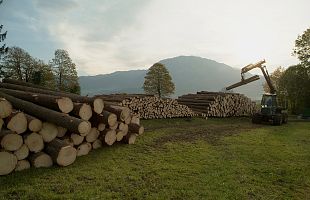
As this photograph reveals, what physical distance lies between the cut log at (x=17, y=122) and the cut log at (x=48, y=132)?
576 millimetres

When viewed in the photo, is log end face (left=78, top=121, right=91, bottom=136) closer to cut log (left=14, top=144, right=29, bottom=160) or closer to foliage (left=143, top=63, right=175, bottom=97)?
cut log (left=14, top=144, right=29, bottom=160)

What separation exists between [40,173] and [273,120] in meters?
18.8

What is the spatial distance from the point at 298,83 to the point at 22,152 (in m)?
34.6

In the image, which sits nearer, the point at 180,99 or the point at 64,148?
the point at 64,148

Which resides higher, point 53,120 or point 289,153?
point 53,120

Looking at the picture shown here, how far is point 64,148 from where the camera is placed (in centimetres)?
893

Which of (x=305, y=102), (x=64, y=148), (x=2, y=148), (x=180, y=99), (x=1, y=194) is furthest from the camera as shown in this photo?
(x=305, y=102)

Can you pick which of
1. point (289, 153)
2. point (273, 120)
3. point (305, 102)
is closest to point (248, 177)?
point (289, 153)

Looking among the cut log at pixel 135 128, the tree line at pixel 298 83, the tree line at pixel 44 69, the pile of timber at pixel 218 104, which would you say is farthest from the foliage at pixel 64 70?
the cut log at pixel 135 128

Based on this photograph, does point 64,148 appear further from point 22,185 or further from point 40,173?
point 22,185

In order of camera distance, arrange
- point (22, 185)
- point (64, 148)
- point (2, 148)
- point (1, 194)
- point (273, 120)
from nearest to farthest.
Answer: point (1, 194)
point (22, 185)
point (2, 148)
point (64, 148)
point (273, 120)

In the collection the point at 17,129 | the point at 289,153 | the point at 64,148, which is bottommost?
the point at 289,153

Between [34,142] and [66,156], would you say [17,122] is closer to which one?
[34,142]

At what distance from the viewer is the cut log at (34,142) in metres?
8.66
